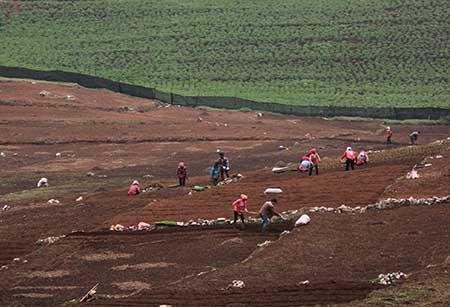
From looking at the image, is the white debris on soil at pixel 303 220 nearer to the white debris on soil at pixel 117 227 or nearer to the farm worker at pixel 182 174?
Result: the white debris on soil at pixel 117 227

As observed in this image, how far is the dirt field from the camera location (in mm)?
31641

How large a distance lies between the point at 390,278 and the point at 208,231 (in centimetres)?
1129

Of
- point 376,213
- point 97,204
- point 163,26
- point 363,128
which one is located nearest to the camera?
point 376,213

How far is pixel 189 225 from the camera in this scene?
42.5 m

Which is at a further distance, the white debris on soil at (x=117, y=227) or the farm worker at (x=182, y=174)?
the farm worker at (x=182, y=174)

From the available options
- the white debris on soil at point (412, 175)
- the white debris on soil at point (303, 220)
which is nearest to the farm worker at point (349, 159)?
the white debris on soil at point (412, 175)

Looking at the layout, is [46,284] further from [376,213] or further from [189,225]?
[376,213]

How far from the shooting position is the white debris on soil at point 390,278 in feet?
102

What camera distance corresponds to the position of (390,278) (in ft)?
103

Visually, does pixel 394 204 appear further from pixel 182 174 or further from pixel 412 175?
pixel 182 174

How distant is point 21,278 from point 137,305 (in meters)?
7.20

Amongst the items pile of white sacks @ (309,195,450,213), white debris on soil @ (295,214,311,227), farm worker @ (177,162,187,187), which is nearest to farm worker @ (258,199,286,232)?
white debris on soil @ (295,214,311,227)

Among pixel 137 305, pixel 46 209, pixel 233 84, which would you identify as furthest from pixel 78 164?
pixel 233 84

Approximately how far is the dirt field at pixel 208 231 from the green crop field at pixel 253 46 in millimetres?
33490
